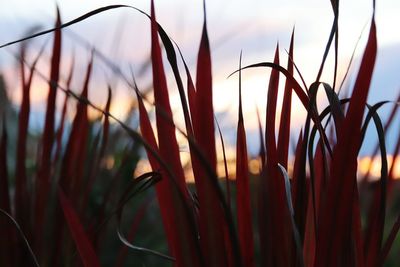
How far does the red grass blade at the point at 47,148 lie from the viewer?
3.00 feet

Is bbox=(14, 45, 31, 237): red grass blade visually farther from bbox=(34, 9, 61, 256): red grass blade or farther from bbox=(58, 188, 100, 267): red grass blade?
bbox=(58, 188, 100, 267): red grass blade

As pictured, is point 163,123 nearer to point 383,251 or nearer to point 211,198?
point 211,198

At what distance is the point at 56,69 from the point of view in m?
0.93

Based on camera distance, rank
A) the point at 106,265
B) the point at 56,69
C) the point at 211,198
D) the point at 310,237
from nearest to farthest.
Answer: the point at 211,198, the point at 310,237, the point at 56,69, the point at 106,265

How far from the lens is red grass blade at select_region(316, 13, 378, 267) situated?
2.08 ft

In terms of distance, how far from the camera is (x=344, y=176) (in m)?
0.64

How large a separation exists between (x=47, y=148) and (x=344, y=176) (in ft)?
1.49

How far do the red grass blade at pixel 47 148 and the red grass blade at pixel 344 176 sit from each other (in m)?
0.40

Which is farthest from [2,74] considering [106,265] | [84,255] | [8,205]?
[84,255]

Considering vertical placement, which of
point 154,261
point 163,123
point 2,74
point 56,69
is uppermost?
point 2,74

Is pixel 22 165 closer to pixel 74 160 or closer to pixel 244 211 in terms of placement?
pixel 74 160

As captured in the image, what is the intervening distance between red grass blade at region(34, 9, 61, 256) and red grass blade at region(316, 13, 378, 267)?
40cm

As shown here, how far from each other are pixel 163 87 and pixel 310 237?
0.72 ft

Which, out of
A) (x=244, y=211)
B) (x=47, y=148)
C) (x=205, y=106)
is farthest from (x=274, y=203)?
(x=47, y=148)
